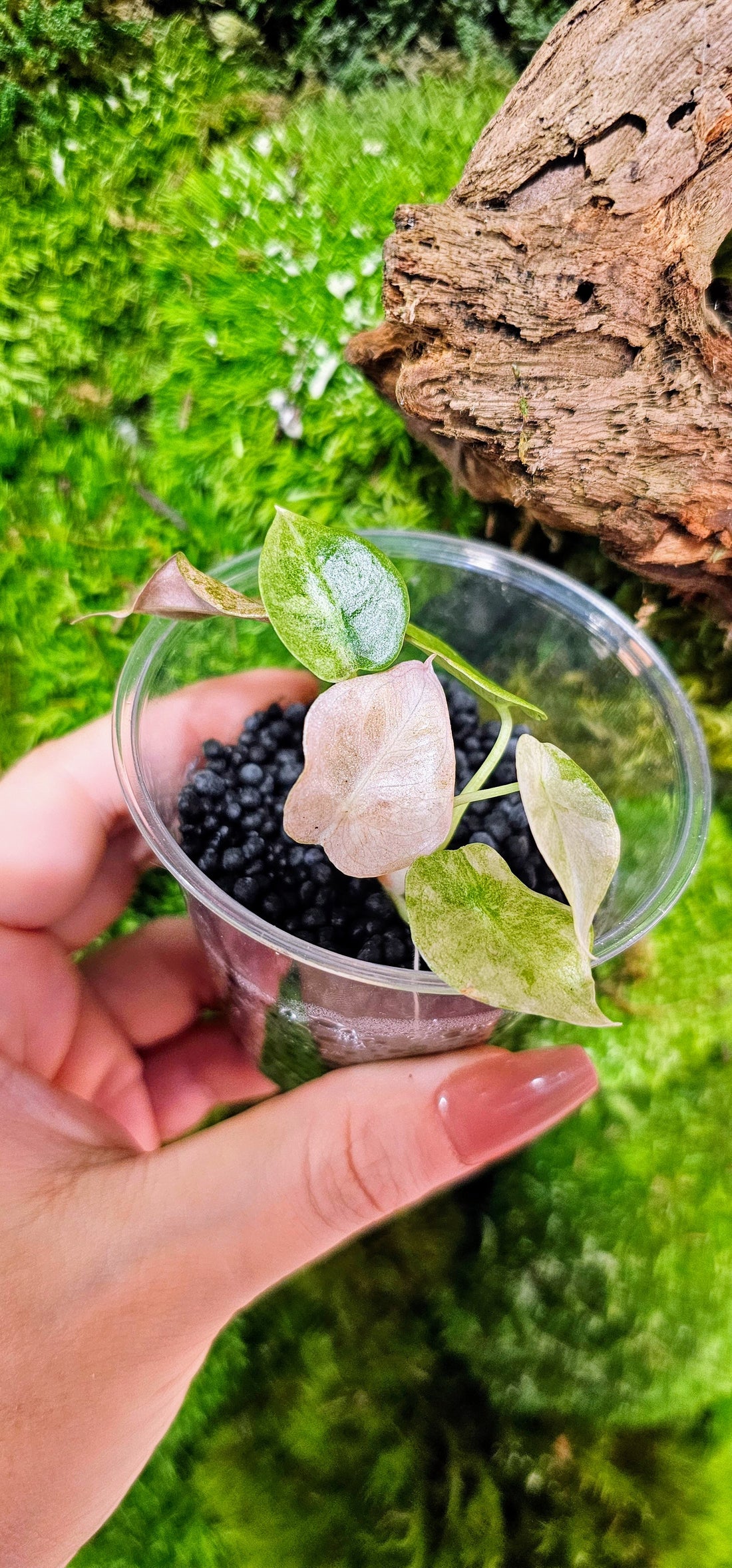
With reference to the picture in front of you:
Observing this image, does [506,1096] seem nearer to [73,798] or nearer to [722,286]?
[73,798]

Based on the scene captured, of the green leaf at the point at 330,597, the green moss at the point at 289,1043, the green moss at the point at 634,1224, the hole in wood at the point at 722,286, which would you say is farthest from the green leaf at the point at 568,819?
the hole in wood at the point at 722,286

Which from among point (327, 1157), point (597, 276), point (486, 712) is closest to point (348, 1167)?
point (327, 1157)

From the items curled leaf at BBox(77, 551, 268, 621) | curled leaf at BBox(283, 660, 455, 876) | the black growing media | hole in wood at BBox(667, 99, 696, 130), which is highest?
hole in wood at BBox(667, 99, 696, 130)

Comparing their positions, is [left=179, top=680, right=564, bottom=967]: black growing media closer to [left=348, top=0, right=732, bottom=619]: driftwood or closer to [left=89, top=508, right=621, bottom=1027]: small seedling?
[left=89, top=508, right=621, bottom=1027]: small seedling

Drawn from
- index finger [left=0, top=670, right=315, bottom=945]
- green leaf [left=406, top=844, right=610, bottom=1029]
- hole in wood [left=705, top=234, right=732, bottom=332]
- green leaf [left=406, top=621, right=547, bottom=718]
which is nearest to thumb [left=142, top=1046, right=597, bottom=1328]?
green leaf [left=406, top=844, right=610, bottom=1029]

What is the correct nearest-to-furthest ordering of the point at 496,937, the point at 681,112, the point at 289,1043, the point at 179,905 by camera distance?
1. the point at 496,937
2. the point at 681,112
3. the point at 289,1043
4. the point at 179,905

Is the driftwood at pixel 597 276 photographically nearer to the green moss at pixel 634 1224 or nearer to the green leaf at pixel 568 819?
the green leaf at pixel 568 819

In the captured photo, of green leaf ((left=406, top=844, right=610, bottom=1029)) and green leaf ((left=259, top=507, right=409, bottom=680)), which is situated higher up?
green leaf ((left=259, top=507, right=409, bottom=680))
